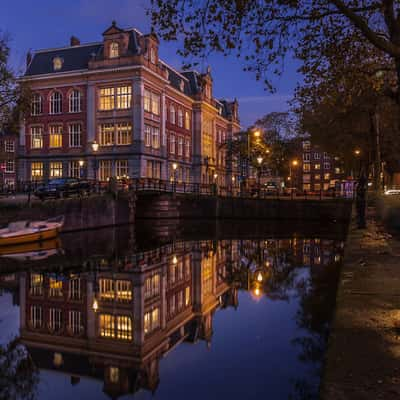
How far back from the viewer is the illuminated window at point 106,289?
509 inches

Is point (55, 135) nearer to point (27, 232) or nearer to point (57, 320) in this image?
point (27, 232)

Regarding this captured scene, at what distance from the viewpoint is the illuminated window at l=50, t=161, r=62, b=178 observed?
50.5 m

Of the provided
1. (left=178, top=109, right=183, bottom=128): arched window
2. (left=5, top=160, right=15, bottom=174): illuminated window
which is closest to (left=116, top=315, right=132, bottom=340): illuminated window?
(left=178, top=109, right=183, bottom=128): arched window

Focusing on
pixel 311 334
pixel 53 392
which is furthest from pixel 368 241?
pixel 53 392

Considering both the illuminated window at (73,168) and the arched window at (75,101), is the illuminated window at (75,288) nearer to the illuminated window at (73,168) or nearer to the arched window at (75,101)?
the illuminated window at (73,168)

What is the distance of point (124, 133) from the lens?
4762 cm

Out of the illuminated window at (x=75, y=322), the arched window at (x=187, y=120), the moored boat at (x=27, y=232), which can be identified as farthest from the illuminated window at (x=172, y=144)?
the illuminated window at (x=75, y=322)

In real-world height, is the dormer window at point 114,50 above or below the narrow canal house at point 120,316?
above

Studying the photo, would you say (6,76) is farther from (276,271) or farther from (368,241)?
(368,241)

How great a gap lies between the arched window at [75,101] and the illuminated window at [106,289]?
38046 mm

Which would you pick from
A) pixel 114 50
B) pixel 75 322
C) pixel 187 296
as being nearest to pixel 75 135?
pixel 114 50

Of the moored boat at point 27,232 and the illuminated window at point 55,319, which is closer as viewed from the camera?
the illuminated window at point 55,319

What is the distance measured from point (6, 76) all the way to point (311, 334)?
27.9 metres

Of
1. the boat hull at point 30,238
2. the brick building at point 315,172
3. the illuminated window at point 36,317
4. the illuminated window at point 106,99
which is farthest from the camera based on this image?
the brick building at point 315,172
